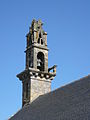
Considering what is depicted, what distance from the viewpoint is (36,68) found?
31.7 metres

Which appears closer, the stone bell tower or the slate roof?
the slate roof

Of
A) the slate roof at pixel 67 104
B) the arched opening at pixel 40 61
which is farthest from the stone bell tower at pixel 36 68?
the slate roof at pixel 67 104

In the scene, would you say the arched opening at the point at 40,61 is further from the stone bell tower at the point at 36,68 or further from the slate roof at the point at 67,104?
the slate roof at the point at 67,104

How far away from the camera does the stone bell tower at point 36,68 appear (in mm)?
31047

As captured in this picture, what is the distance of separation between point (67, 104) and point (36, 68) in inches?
419

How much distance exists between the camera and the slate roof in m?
18.9

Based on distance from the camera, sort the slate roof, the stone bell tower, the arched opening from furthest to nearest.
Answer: the arched opening
the stone bell tower
the slate roof

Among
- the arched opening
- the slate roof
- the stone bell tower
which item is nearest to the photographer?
the slate roof

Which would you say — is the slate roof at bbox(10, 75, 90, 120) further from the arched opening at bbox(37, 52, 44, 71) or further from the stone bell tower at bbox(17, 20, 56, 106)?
the arched opening at bbox(37, 52, 44, 71)

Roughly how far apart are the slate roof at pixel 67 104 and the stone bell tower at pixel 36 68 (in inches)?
156

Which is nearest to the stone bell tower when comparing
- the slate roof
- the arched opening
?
the arched opening

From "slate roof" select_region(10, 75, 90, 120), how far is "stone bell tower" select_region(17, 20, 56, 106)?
397 cm

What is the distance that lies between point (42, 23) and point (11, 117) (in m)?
10.4

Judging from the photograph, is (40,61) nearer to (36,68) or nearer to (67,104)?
(36,68)
